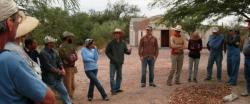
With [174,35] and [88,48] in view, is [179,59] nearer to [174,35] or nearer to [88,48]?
[174,35]

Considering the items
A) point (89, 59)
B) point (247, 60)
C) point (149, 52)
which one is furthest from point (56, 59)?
point (247, 60)

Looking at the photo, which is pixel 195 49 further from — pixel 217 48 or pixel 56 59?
pixel 56 59

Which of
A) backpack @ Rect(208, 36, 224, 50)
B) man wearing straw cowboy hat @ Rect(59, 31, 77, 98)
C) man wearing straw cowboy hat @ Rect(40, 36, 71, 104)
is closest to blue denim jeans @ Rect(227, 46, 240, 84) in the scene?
backpack @ Rect(208, 36, 224, 50)

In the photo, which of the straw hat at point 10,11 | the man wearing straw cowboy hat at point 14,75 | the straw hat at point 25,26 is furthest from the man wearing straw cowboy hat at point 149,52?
the man wearing straw cowboy hat at point 14,75

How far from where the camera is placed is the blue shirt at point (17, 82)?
247cm

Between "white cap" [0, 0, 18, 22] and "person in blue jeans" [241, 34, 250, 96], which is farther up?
"white cap" [0, 0, 18, 22]

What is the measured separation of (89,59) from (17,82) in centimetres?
933

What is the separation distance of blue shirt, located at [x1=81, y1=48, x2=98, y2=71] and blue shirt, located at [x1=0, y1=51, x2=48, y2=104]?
30.2ft

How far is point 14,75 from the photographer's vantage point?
2471mm

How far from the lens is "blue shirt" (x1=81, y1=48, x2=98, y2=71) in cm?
1179

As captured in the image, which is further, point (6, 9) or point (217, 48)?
point (217, 48)

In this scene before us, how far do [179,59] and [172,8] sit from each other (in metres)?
3.01

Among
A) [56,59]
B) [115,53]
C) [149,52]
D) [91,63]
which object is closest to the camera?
[56,59]

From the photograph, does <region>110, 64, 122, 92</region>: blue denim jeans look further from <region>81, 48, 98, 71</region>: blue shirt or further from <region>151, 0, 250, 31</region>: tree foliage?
<region>151, 0, 250, 31</region>: tree foliage
